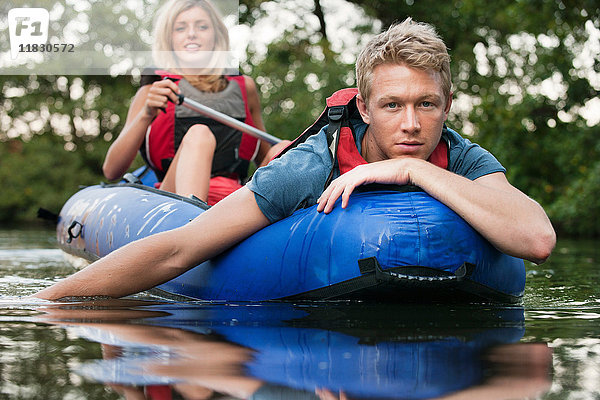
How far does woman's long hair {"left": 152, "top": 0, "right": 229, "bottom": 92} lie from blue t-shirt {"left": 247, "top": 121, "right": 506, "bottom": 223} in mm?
1744

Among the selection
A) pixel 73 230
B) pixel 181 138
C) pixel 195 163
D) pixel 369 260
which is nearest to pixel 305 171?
pixel 369 260

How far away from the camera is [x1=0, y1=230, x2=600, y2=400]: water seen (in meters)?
1.32

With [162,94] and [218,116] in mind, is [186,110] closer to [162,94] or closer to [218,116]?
[218,116]

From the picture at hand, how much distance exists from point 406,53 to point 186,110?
6.75 feet

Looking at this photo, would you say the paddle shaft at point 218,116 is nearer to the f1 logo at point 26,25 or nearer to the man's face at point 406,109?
the man's face at point 406,109

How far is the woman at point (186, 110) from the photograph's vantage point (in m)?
4.09

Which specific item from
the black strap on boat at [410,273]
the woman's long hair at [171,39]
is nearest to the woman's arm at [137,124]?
the woman's long hair at [171,39]

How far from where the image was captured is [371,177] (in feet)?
7.77

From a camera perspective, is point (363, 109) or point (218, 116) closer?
point (363, 109)

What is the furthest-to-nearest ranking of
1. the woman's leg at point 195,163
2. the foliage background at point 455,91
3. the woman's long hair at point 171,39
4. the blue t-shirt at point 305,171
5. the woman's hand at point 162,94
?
the foliage background at point 455,91 < the woman's long hair at point 171,39 < the woman's hand at point 162,94 < the woman's leg at point 195,163 < the blue t-shirt at point 305,171

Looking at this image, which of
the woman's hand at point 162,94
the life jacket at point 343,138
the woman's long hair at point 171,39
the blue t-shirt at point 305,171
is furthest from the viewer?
the woman's long hair at point 171,39

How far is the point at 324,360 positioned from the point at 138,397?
0.41 metres

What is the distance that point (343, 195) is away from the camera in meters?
2.37

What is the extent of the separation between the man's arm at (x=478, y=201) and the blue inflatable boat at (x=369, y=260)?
0.04 metres
